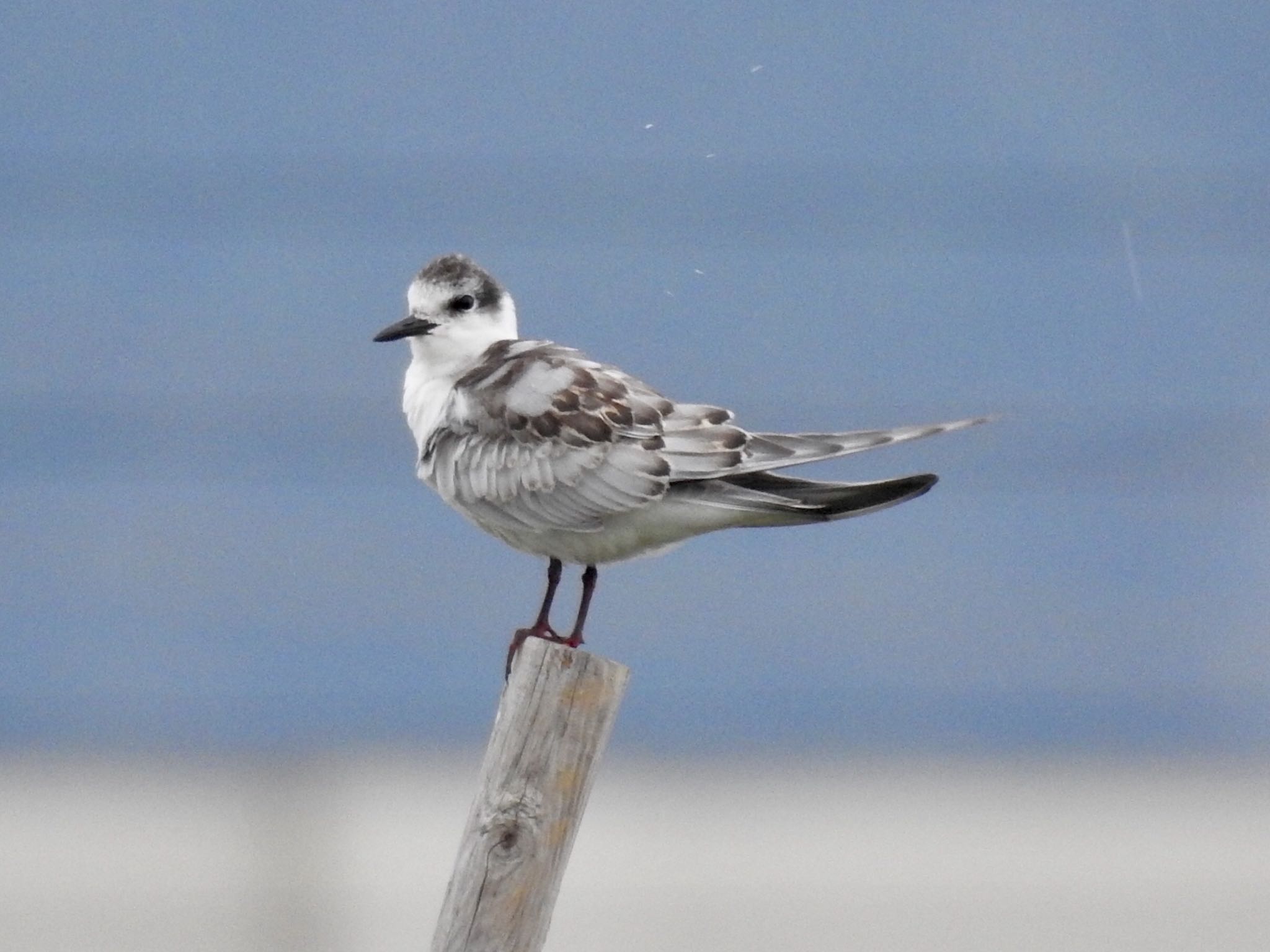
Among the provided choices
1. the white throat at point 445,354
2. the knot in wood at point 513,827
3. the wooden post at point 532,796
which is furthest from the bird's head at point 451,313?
the knot in wood at point 513,827

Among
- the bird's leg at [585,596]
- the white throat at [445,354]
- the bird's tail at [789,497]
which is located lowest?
the bird's leg at [585,596]

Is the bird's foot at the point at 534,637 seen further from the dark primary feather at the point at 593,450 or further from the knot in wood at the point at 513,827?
the knot in wood at the point at 513,827

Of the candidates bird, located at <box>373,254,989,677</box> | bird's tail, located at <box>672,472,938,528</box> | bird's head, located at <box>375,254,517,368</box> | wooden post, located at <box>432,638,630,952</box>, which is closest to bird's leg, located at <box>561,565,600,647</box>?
bird, located at <box>373,254,989,677</box>

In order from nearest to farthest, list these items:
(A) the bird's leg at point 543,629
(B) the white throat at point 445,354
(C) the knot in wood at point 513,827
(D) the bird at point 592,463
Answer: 1. (C) the knot in wood at point 513,827
2. (D) the bird at point 592,463
3. (A) the bird's leg at point 543,629
4. (B) the white throat at point 445,354

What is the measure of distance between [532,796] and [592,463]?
87 cm

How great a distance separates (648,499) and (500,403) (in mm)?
465

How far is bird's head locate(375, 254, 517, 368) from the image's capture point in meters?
4.89

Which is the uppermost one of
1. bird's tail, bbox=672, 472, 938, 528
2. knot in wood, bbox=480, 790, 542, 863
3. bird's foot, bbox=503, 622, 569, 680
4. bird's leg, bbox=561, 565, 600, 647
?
bird's tail, bbox=672, 472, 938, 528

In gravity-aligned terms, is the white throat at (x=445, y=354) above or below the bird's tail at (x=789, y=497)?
above

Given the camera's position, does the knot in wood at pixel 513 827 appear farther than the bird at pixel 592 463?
No

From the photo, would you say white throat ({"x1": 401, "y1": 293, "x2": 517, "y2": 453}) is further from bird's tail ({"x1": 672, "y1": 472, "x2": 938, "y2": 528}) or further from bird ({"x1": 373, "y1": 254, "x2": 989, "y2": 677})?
bird's tail ({"x1": 672, "y1": 472, "x2": 938, "y2": 528})

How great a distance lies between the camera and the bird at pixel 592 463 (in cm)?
417

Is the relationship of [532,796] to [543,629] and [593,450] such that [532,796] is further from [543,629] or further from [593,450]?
[593,450]

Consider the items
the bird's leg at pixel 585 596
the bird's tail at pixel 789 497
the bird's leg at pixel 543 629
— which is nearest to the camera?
the bird's tail at pixel 789 497
